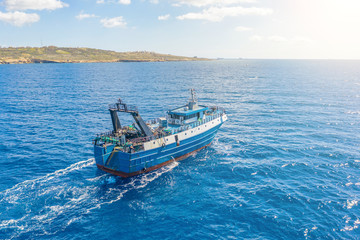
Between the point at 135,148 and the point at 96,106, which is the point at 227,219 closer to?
the point at 135,148

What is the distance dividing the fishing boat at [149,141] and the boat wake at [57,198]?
1781mm

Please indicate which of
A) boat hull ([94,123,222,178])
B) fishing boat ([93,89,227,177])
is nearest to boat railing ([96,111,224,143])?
fishing boat ([93,89,227,177])

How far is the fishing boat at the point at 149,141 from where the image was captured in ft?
106

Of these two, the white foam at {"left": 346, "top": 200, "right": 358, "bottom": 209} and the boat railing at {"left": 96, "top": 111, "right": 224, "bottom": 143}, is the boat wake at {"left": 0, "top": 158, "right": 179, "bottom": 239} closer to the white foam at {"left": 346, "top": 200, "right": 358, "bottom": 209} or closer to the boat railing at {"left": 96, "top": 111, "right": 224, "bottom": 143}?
the boat railing at {"left": 96, "top": 111, "right": 224, "bottom": 143}

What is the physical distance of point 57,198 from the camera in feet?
89.5

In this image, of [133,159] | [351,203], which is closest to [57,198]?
[133,159]

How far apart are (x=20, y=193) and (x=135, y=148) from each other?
1472cm

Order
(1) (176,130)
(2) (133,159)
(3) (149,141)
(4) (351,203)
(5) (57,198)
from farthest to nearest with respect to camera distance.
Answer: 1. (1) (176,130)
2. (3) (149,141)
3. (2) (133,159)
4. (5) (57,198)
5. (4) (351,203)

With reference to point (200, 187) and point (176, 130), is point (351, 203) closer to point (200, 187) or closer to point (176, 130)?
point (200, 187)

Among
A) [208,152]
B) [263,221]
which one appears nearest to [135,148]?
[208,152]

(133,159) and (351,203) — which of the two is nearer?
(351,203)

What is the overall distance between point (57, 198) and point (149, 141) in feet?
43.4

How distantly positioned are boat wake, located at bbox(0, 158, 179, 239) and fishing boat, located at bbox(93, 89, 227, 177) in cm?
178

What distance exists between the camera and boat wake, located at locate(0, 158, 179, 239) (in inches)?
914
